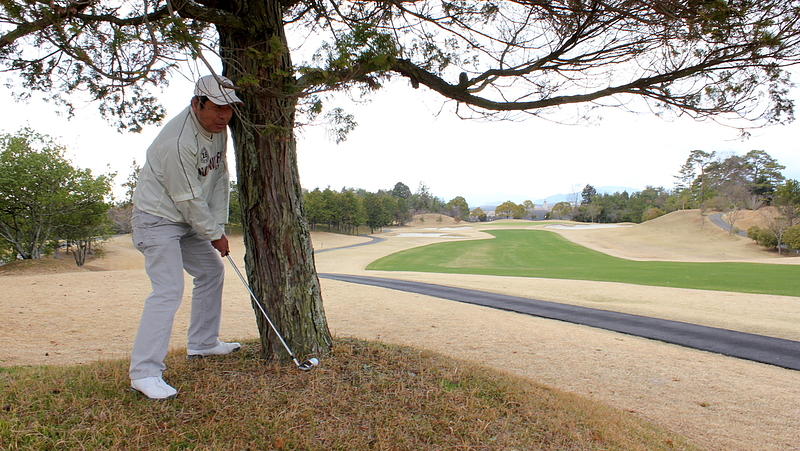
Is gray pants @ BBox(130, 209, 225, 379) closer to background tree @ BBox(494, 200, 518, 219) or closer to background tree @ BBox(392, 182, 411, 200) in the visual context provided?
background tree @ BBox(494, 200, 518, 219)

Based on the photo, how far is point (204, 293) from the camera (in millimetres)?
3238

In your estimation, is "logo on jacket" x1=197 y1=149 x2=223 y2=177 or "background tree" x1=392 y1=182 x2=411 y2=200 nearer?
"logo on jacket" x1=197 y1=149 x2=223 y2=177

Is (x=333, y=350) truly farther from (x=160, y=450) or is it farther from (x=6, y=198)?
(x=6, y=198)

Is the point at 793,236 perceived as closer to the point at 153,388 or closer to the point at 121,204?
the point at 153,388

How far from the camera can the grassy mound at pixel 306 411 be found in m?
2.19

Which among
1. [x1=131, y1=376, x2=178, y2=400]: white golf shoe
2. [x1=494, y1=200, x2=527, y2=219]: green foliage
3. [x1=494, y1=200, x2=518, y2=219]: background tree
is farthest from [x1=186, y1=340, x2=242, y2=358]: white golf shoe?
[x1=494, y1=200, x2=518, y2=219]: background tree

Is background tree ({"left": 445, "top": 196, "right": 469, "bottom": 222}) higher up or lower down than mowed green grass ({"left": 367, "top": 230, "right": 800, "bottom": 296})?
higher up

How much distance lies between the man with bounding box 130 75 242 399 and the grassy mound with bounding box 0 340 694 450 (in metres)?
0.29

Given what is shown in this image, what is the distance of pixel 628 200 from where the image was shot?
85.2 metres

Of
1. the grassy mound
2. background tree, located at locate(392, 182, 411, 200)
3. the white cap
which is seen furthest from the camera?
background tree, located at locate(392, 182, 411, 200)

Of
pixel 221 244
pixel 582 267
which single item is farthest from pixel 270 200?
pixel 582 267

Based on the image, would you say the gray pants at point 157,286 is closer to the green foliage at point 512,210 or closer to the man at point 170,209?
the man at point 170,209

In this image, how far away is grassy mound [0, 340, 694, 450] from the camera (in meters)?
2.19

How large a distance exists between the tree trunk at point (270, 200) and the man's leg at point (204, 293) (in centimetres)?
29
